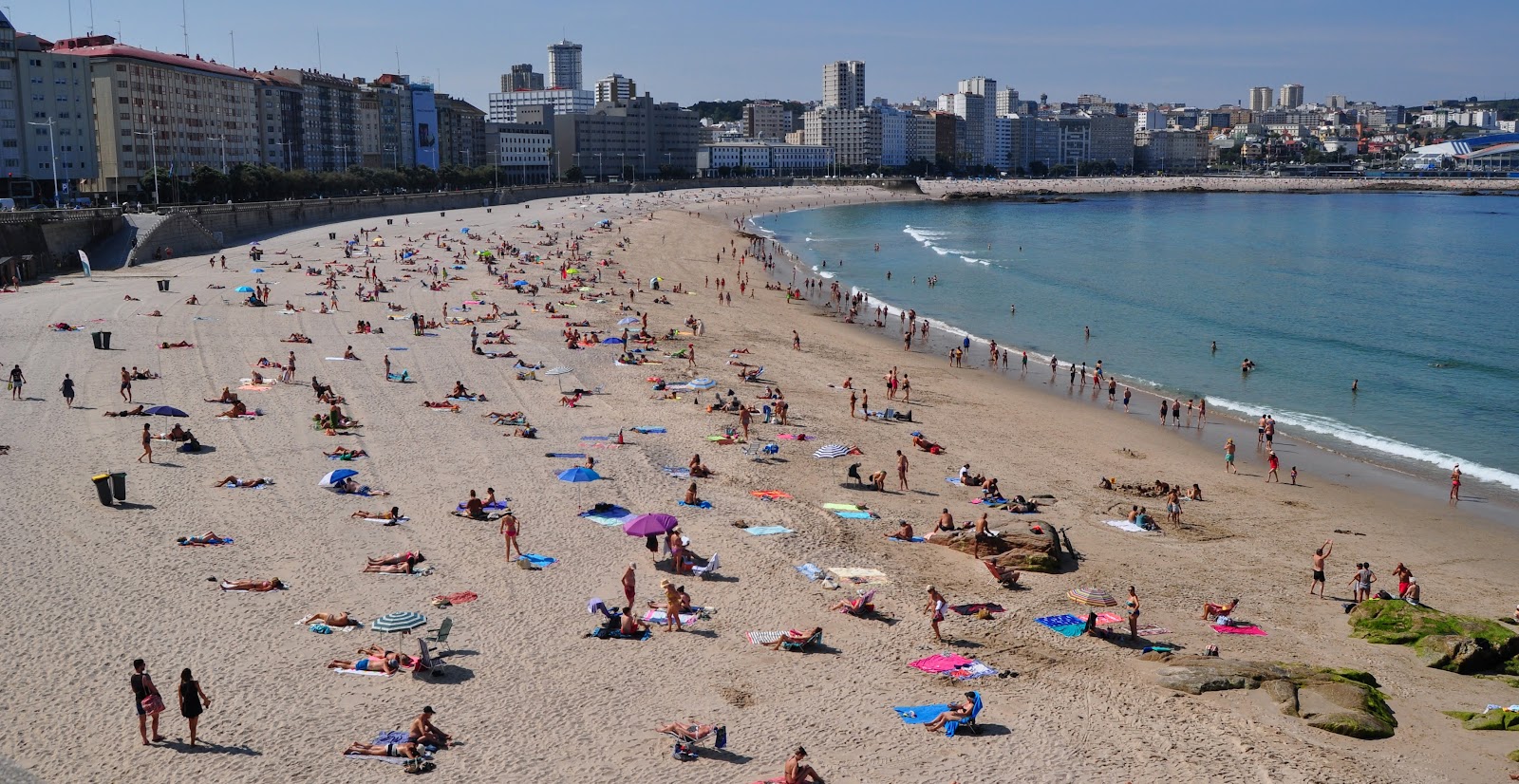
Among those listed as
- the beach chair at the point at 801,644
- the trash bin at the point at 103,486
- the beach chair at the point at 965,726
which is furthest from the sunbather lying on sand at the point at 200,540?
the beach chair at the point at 965,726

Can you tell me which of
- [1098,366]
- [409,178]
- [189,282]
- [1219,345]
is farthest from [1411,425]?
[409,178]

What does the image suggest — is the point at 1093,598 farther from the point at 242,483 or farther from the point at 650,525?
the point at 242,483

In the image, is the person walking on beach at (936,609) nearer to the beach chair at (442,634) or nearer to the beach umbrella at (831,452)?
the beach chair at (442,634)

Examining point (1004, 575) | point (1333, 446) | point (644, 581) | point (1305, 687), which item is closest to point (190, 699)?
point (644, 581)

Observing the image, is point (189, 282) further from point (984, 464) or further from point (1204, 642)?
point (1204, 642)

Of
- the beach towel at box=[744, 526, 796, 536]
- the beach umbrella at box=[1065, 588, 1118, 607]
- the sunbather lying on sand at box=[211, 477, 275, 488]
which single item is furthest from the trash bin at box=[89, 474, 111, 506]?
the beach umbrella at box=[1065, 588, 1118, 607]

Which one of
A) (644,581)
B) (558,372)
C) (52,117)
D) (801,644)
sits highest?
(52,117)

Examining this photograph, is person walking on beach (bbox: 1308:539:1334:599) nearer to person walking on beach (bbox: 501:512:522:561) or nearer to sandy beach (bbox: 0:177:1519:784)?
sandy beach (bbox: 0:177:1519:784)
